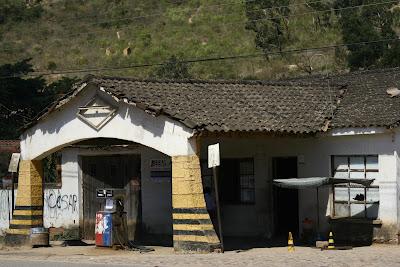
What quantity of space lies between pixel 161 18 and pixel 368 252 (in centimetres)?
5776

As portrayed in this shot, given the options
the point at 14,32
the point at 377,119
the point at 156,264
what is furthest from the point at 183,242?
the point at 14,32

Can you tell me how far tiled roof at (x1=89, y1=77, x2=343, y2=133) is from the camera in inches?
770

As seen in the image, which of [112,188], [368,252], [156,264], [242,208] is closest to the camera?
[156,264]

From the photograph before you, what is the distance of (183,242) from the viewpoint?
18875mm

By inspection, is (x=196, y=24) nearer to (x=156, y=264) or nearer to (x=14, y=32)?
(x=14, y=32)

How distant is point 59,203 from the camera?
88.4 feet

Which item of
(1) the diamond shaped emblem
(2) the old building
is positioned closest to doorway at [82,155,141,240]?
(2) the old building

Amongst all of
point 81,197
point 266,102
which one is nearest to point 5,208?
point 81,197

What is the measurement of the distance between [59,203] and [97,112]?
6880 millimetres

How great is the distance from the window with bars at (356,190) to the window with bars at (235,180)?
287 cm

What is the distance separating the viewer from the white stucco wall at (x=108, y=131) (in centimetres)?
1923

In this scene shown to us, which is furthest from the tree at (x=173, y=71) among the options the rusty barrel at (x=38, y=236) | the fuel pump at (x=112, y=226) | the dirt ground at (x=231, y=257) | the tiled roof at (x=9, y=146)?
the fuel pump at (x=112, y=226)

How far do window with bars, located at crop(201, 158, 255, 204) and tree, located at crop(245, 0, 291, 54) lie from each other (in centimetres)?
3011

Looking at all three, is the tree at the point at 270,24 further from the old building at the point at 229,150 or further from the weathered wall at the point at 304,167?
the weathered wall at the point at 304,167
